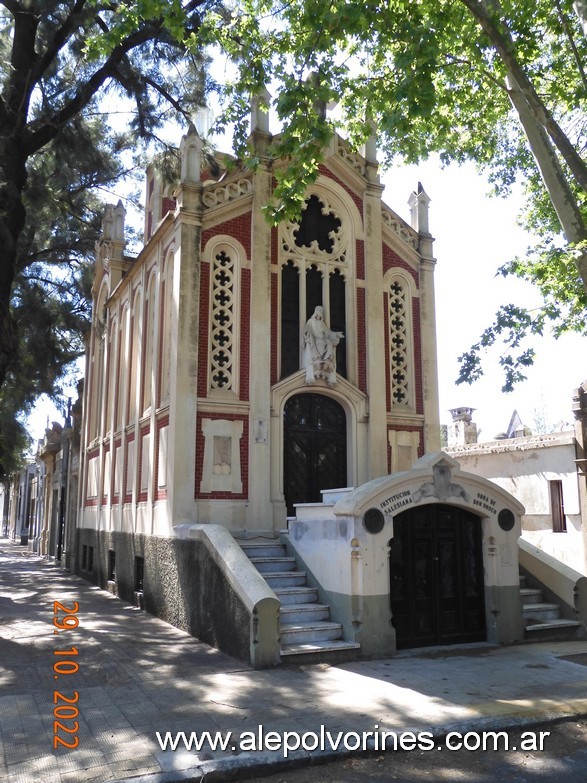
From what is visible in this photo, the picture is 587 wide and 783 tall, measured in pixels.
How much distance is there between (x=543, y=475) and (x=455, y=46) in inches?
445

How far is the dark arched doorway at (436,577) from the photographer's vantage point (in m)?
10.6

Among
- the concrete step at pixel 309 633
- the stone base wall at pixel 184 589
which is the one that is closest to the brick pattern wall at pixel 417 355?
the stone base wall at pixel 184 589

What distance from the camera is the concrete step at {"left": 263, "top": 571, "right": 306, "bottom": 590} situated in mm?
11234

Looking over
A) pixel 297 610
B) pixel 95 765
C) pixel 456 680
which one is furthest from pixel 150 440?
pixel 95 765

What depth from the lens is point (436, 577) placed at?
10.8m

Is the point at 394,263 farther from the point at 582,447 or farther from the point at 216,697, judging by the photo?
the point at 216,697

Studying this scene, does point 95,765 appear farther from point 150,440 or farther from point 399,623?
point 150,440

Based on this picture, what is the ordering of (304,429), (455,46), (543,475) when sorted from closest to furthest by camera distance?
(455,46), (304,429), (543,475)

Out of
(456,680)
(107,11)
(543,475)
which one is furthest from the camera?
(543,475)

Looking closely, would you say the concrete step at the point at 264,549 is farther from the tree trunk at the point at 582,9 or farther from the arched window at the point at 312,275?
the tree trunk at the point at 582,9

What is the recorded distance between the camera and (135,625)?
488 inches

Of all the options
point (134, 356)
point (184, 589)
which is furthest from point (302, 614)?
point (134, 356)
